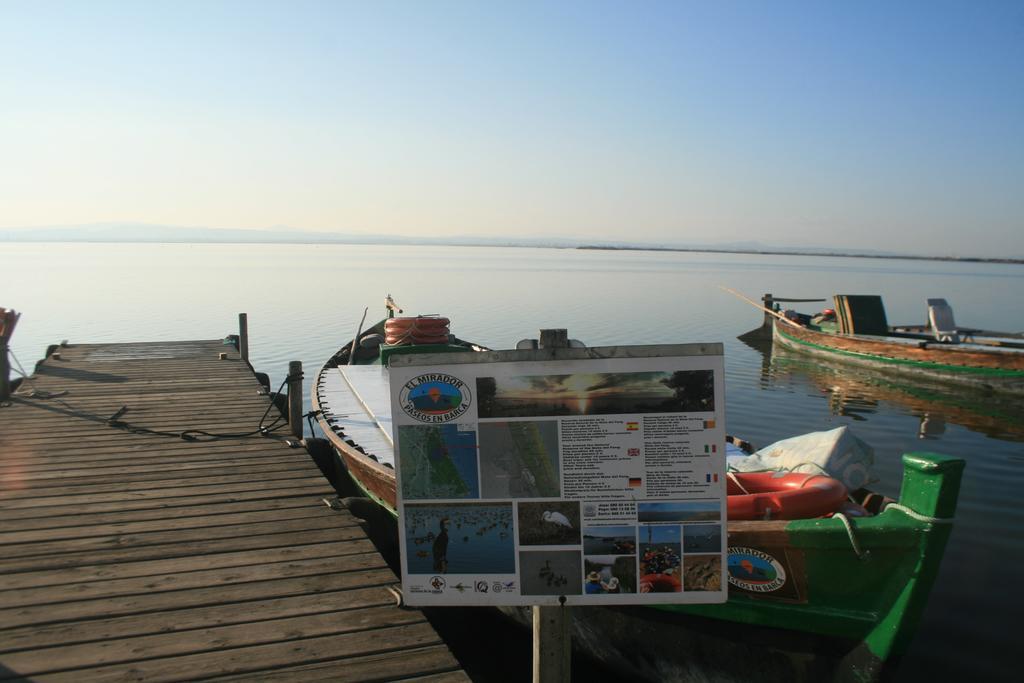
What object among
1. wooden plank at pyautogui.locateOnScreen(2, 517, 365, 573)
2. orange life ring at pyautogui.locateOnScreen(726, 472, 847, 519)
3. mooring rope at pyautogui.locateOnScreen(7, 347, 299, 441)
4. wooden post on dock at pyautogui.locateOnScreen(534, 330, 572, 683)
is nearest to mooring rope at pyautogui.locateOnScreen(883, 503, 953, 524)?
orange life ring at pyautogui.locateOnScreen(726, 472, 847, 519)

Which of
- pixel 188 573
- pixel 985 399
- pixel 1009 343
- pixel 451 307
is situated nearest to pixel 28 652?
pixel 188 573

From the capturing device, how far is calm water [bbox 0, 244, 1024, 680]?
855cm

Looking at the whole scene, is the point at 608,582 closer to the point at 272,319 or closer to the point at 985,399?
the point at 985,399

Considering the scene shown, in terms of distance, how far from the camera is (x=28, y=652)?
14.5 ft

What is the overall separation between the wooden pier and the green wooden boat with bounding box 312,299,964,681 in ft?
6.92

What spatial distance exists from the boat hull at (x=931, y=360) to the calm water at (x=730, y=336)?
60 cm

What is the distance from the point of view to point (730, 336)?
34.3 m

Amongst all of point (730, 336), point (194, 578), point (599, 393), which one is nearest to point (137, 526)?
point (194, 578)

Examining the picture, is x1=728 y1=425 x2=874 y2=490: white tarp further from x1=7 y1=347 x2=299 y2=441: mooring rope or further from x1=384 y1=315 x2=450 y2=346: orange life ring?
x1=384 y1=315 x2=450 y2=346: orange life ring

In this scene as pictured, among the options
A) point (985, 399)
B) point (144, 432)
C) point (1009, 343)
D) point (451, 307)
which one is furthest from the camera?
point (451, 307)

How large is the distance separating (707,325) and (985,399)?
18892 mm

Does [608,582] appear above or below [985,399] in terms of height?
above

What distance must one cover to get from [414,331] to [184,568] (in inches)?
302

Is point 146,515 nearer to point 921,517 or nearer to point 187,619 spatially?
point 187,619
